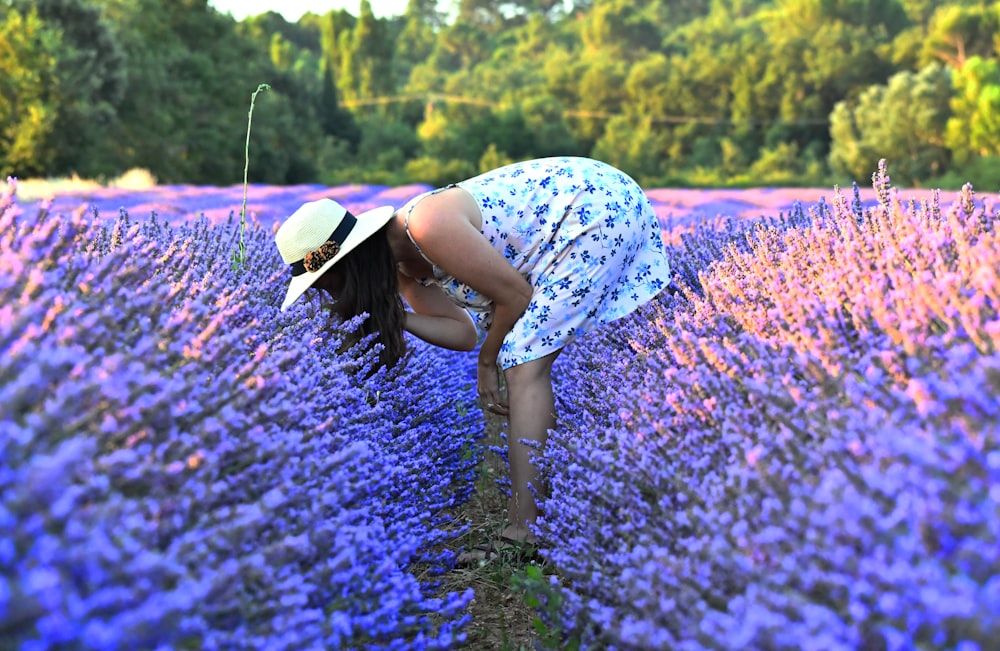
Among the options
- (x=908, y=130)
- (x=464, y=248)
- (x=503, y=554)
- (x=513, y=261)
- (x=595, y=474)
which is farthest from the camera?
(x=908, y=130)

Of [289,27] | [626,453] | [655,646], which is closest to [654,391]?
[626,453]

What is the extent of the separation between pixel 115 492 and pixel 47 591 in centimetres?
31

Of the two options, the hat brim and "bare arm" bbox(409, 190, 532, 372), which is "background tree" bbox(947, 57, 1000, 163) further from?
the hat brim

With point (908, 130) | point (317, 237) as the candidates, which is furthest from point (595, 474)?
point (908, 130)

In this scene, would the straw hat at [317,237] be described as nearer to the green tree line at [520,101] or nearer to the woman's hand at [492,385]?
the woman's hand at [492,385]

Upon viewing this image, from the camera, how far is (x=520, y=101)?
48.4 meters

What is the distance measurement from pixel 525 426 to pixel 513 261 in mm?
556

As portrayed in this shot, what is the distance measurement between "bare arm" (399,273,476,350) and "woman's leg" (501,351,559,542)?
18.3 inches

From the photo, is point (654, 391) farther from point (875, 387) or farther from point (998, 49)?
point (998, 49)

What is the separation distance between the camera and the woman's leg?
2834 mm

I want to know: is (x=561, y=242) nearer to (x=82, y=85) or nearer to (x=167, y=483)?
(x=167, y=483)

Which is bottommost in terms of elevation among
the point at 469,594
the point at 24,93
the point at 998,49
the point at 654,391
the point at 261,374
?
the point at 469,594

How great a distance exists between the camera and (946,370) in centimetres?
146

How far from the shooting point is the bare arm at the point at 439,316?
A: 3.25 metres
